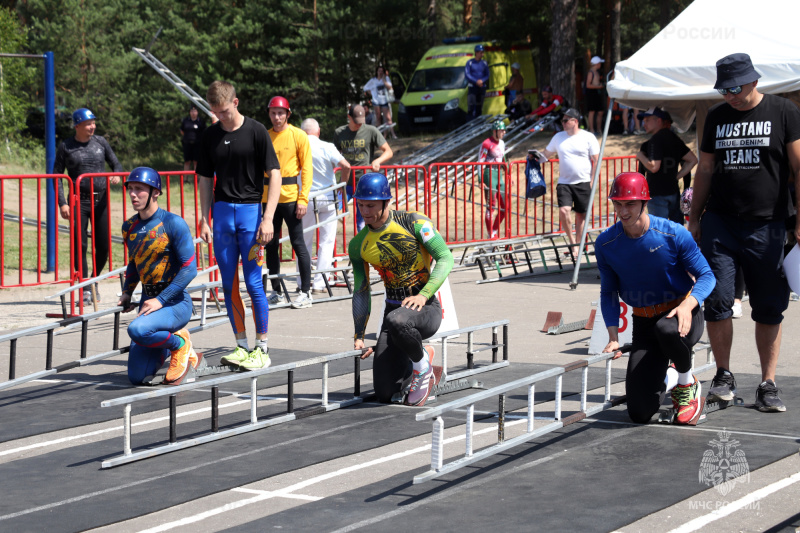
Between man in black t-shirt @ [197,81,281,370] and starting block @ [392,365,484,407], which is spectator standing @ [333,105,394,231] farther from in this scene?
starting block @ [392,365,484,407]

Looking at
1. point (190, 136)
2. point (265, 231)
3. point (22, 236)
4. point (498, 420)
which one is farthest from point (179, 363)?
point (190, 136)

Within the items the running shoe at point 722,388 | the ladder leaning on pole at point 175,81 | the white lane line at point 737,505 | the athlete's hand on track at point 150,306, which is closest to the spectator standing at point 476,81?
the ladder leaning on pole at point 175,81

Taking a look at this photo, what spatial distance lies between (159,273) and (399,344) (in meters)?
2.15

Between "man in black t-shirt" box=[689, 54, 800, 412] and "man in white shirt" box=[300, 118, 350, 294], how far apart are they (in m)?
6.52

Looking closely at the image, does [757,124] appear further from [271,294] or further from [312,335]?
[271,294]

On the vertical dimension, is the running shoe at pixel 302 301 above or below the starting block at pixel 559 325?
above

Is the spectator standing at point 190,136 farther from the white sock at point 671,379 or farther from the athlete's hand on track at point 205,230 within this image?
the white sock at point 671,379

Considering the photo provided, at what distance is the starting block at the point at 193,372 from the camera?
312 inches

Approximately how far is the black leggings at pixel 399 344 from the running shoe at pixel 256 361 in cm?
130

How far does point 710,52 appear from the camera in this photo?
458 inches

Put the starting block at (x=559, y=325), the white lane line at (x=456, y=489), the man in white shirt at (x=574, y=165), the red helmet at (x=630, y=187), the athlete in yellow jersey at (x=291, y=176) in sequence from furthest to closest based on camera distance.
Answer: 1. the man in white shirt at (x=574, y=165)
2. the athlete in yellow jersey at (x=291, y=176)
3. the starting block at (x=559, y=325)
4. the red helmet at (x=630, y=187)
5. the white lane line at (x=456, y=489)

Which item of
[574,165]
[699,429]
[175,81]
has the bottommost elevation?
[699,429]

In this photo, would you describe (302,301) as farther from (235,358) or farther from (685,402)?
(685,402)

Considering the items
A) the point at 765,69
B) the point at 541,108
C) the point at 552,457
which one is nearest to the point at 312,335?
the point at 552,457
